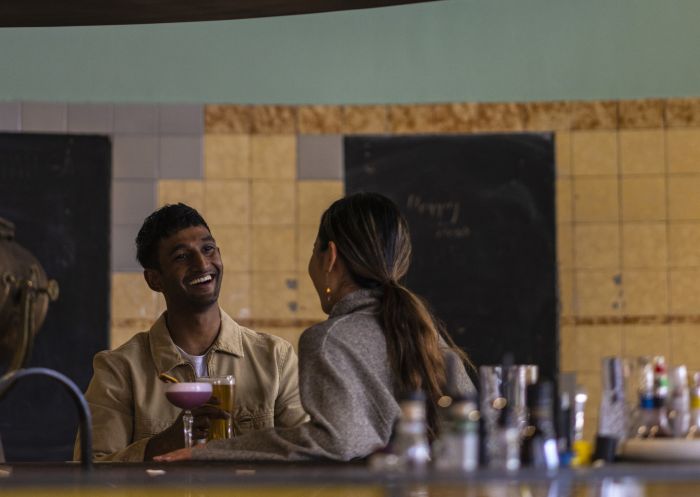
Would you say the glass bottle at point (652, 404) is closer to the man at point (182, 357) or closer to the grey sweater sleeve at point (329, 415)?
the grey sweater sleeve at point (329, 415)

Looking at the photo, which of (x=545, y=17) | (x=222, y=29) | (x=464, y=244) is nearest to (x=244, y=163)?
(x=222, y=29)

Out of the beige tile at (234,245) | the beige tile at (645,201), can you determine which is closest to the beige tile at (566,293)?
the beige tile at (645,201)

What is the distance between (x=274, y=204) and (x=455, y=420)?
3.54 meters

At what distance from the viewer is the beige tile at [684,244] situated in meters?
4.98

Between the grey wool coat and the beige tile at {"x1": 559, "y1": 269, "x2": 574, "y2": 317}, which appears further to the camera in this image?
the beige tile at {"x1": 559, "y1": 269, "x2": 574, "y2": 317}

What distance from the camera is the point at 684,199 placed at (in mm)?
4996

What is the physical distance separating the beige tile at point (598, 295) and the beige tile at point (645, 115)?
63 centimetres

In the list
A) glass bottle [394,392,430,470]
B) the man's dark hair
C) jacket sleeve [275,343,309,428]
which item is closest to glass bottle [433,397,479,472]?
glass bottle [394,392,430,470]

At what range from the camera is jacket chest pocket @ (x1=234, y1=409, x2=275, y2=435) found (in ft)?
10.5

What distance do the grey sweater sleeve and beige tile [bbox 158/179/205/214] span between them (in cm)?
267

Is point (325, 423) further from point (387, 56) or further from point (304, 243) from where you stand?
point (387, 56)

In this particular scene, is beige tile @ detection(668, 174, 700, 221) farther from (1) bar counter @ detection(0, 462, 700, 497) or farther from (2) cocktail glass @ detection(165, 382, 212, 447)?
(1) bar counter @ detection(0, 462, 700, 497)

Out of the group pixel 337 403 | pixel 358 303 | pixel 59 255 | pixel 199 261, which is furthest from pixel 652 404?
pixel 59 255

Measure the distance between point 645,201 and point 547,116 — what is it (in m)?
0.54
